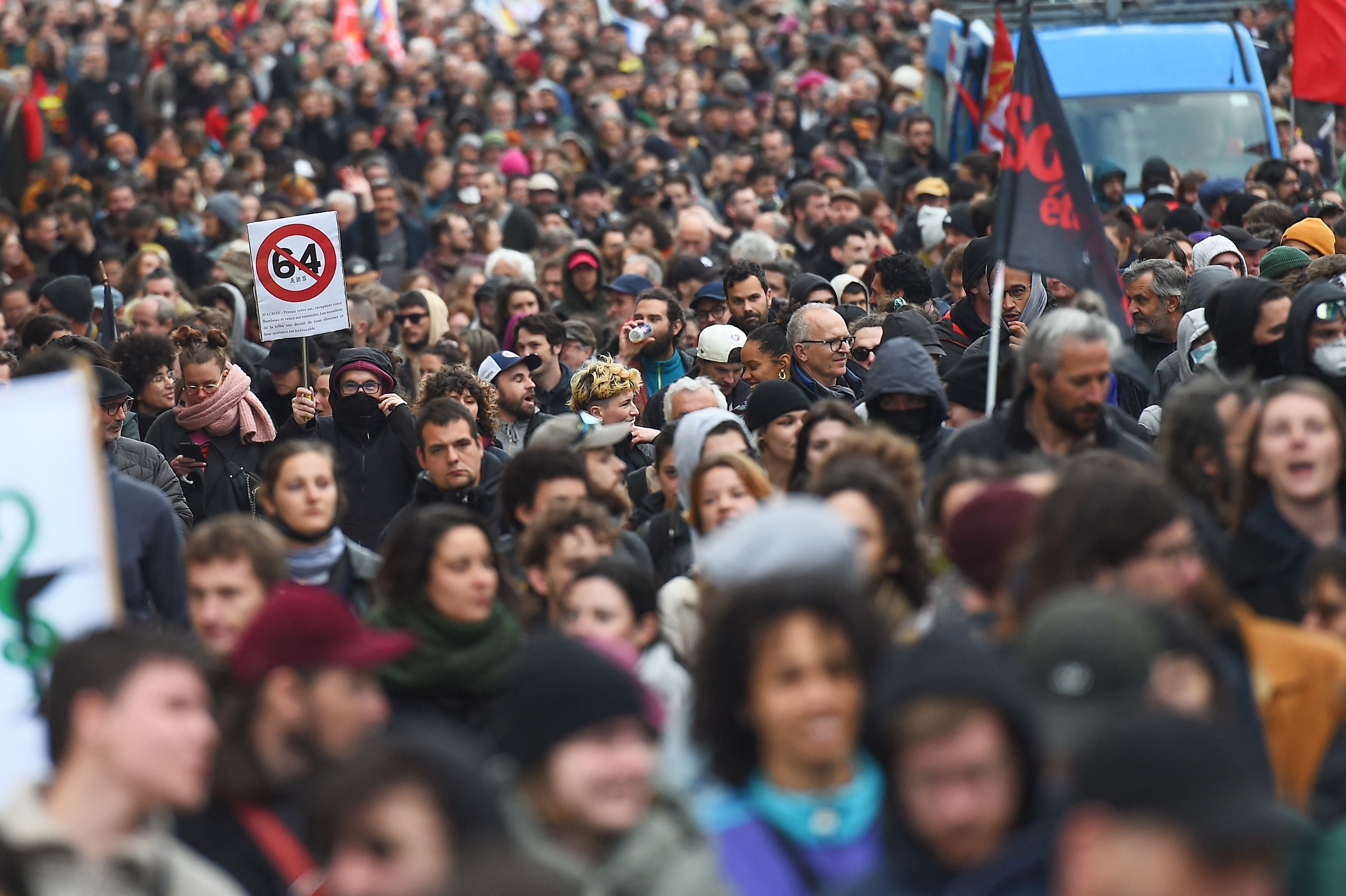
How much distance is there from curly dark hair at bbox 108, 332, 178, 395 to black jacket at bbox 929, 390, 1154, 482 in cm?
526

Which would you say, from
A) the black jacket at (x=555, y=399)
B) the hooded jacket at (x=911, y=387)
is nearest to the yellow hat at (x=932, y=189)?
the black jacket at (x=555, y=399)

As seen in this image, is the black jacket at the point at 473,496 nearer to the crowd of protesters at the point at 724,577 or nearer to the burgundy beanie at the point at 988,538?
the crowd of protesters at the point at 724,577

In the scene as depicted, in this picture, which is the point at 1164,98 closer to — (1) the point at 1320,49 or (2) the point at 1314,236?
(1) the point at 1320,49

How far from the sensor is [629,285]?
13.1 meters

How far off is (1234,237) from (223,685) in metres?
8.56

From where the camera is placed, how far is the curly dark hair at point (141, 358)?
10617 millimetres

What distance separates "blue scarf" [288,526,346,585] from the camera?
22.1 ft

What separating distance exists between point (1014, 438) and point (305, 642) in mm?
2857

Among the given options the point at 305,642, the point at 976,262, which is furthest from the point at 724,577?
the point at 976,262

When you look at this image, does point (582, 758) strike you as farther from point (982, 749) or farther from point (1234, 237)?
point (1234, 237)

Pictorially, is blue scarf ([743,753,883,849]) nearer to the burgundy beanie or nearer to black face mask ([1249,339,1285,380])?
the burgundy beanie

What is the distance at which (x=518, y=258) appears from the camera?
14367mm

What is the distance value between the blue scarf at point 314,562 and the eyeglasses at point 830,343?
3294 mm

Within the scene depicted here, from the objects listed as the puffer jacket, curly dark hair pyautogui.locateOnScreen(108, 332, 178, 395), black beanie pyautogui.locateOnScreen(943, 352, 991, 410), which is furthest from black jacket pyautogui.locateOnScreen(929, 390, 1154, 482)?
curly dark hair pyautogui.locateOnScreen(108, 332, 178, 395)
